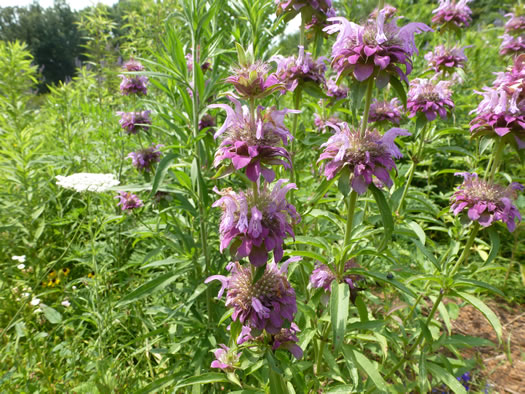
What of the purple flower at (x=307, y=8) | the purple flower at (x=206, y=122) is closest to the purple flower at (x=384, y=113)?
the purple flower at (x=307, y=8)

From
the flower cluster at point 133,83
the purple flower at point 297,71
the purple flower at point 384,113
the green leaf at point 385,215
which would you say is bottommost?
the green leaf at point 385,215

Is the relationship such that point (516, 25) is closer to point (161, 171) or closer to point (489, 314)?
point (489, 314)

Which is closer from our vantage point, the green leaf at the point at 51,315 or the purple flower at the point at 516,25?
the green leaf at the point at 51,315

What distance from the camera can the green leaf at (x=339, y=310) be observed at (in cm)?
135

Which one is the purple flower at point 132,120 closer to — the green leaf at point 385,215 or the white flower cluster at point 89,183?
the white flower cluster at point 89,183

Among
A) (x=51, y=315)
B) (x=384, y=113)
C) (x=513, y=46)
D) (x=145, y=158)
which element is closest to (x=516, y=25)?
(x=513, y=46)

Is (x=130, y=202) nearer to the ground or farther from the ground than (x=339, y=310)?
nearer to the ground

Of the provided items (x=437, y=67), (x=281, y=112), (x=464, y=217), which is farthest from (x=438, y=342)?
(x=437, y=67)

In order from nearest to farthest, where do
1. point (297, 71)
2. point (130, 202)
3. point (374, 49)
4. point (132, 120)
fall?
point (374, 49) → point (297, 71) → point (130, 202) → point (132, 120)

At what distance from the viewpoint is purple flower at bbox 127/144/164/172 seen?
2.97 meters

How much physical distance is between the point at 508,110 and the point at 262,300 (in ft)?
5.50

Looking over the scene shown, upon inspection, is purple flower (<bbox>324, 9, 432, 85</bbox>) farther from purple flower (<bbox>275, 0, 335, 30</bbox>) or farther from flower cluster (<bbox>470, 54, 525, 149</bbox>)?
purple flower (<bbox>275, 0, 335, 30</bbox>)

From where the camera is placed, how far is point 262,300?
135cm

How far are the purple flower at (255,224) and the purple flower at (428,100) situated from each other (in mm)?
1531
